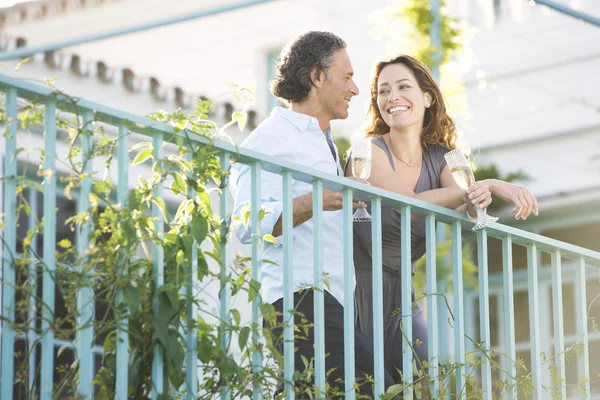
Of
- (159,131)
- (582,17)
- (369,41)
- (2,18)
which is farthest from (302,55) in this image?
(2,18)

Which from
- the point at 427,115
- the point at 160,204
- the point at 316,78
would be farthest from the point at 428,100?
the point at 160,204

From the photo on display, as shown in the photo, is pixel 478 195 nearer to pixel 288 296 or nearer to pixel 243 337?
pixel 288 296

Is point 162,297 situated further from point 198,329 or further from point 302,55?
point 302,55

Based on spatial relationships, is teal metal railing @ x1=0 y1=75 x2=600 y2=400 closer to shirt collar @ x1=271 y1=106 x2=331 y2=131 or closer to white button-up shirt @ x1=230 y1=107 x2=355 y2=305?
white button-up shirt @ x1=230 y1=107 x2=355 y2=305

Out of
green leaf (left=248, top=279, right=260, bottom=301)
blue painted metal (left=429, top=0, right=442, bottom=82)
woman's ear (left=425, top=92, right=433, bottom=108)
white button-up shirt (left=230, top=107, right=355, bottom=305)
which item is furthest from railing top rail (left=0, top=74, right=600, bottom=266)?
blue painted metal (left=429, top=0, right=442, bottom=82)

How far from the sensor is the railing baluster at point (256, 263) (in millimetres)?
2742

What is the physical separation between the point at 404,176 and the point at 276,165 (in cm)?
94

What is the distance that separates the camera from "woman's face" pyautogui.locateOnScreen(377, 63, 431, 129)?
3842mm

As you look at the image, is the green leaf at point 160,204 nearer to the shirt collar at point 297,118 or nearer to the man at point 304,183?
the man at point 304,183

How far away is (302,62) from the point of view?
376 cm

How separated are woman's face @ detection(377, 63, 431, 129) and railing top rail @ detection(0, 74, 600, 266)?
478mm

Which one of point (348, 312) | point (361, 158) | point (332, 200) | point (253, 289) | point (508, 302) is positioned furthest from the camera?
point (508, 302)

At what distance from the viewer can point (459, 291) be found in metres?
3.49

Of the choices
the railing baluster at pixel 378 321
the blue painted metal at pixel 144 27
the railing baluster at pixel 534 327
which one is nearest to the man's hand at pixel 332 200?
the railing baluster at pixel 378 321
